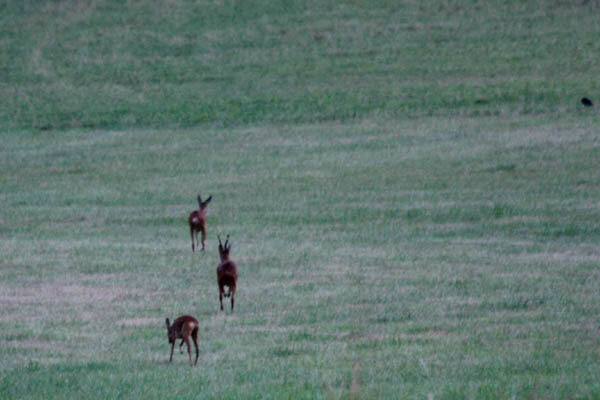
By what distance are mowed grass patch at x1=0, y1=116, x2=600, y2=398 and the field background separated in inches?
2.5

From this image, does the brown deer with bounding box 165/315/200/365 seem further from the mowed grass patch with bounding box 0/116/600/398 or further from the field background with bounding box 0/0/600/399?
the field background with bounding box 0/0/600/399

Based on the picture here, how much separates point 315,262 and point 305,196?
8.58 metres

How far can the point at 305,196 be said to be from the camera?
27266 millimetres

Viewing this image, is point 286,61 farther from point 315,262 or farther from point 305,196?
point 315,262

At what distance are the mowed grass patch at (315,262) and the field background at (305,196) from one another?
0.06 metres

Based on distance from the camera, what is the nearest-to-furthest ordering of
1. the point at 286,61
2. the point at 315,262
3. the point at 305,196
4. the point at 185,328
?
the point at 185,328
the point at 315,262
the point at 305,196
the point at 286,61

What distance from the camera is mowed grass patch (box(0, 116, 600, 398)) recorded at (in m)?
10.9

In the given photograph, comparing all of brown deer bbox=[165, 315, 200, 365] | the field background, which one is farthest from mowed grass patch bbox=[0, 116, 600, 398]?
brown deer bbox=[165, 315, 200, 365]

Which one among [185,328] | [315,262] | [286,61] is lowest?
[185,328]

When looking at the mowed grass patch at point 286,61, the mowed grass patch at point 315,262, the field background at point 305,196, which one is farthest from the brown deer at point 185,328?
the mowed grass patch at point 286,61

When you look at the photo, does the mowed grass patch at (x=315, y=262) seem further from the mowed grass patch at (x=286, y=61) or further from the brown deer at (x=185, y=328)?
the mowed grass patch at (x=286, y=61)

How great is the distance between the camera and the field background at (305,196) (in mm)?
11555

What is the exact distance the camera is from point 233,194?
28125mm

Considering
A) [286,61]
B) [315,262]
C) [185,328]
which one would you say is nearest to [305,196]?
[315,262]
